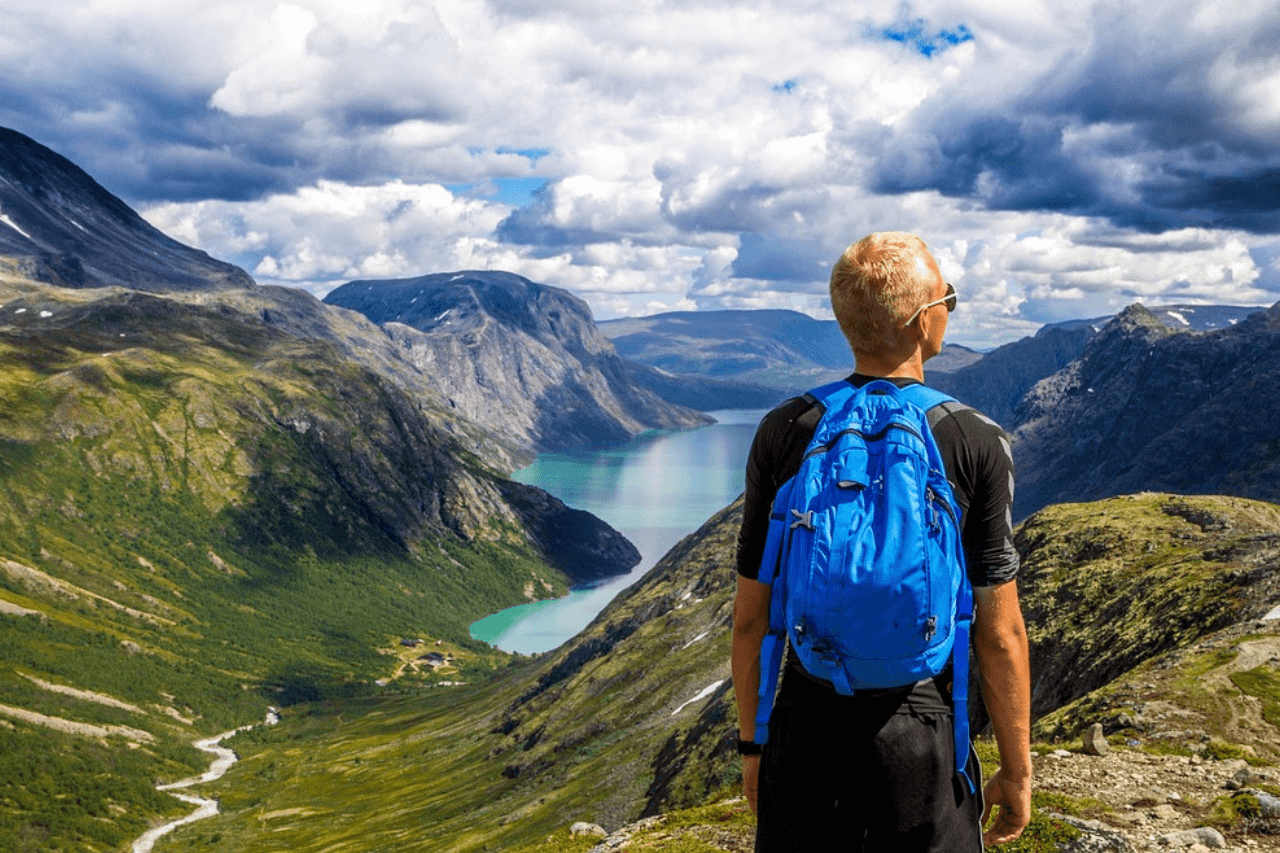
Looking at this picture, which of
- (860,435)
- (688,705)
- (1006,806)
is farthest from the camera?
(688,705)

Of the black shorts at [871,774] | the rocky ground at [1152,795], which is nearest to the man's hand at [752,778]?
the black shorts at [871,774]

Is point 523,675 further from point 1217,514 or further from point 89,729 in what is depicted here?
point 1217,514

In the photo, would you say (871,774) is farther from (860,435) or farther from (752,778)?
(860,435)

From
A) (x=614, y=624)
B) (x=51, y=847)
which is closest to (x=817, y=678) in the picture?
(x=614, y=624)

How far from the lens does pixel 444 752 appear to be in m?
153

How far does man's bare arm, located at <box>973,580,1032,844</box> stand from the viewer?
7992 millimetres

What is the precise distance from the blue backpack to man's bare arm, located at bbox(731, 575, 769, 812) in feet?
2.31

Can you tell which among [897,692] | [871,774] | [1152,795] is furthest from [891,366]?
[1152,795]

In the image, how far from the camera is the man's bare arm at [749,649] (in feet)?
28.1

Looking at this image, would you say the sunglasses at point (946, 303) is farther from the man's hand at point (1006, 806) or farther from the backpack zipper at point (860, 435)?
the man's hand at point (1006, 806)

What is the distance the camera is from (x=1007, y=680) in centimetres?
809

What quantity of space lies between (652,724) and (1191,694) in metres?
72.1

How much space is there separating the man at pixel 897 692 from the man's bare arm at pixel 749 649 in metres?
0.02

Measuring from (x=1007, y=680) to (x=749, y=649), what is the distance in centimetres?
225
